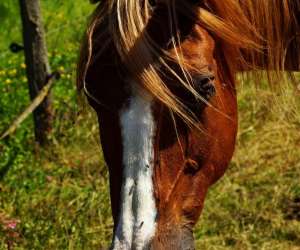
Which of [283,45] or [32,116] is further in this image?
[32,116]

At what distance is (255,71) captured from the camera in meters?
2.97

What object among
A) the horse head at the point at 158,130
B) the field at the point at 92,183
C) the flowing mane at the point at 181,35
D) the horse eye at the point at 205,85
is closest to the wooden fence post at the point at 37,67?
the field at the point at 92,183

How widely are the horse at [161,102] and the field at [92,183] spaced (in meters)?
0.58

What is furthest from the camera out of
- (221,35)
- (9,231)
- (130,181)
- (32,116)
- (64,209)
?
(32,116)

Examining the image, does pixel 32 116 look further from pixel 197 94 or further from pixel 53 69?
pixel 197 94

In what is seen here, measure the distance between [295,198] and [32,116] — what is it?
189 centimetres

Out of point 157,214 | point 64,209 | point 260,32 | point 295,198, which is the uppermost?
point 260,32

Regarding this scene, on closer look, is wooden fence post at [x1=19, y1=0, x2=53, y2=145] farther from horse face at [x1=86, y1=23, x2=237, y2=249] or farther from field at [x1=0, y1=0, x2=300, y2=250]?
horse face at [x1=86, y1=23, x2=237, y2=249]

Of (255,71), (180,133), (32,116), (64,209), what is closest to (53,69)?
(32,116)

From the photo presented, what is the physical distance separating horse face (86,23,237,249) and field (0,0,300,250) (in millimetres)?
646

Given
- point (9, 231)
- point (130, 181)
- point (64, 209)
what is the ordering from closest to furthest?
point (130, 181)
point (9, 231)
point (64, 209)

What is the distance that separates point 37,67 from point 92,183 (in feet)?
2.92

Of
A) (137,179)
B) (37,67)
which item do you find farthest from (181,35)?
(37,67)

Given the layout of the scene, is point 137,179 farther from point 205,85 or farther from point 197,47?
point 197,47
